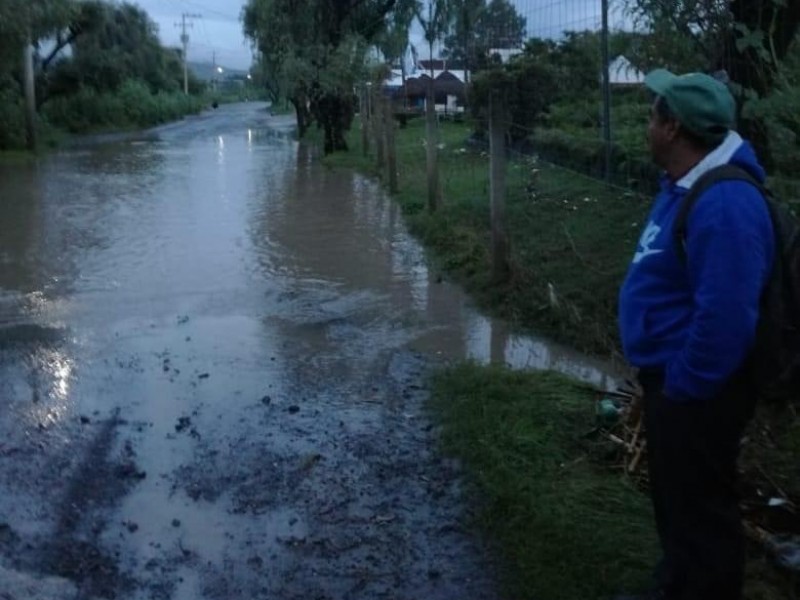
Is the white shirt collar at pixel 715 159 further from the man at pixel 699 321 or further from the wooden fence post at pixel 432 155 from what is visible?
the wooden fence post at pixel 432 155

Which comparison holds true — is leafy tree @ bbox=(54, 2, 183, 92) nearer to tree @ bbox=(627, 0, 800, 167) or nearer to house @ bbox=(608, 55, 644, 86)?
house @ bbox=(608, 55, 644, 86)

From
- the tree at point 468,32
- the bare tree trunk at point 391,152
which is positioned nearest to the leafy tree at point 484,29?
the tree at point 468,32

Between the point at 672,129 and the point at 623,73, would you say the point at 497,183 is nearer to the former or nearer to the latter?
the point at 623,73

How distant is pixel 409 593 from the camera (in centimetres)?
412

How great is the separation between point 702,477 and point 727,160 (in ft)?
2.83

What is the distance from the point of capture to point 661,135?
314cm

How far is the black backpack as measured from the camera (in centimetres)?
297

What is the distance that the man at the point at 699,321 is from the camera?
9.50 feet

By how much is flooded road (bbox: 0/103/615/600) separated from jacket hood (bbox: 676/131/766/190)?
5.79 feet

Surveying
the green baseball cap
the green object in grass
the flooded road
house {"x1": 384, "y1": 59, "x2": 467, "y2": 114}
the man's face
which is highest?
house {"x1": 384, "y1": 59, "x2": 467, "y2": 114}

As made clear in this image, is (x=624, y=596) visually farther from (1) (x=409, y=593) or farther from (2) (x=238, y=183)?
(2) (x=238, y=183)

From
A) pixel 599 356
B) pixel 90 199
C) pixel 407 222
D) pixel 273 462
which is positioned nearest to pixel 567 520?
pixel 273 462

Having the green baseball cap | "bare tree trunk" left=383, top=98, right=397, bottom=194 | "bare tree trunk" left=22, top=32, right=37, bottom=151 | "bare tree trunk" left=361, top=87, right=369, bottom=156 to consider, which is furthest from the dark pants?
"bare tree trunk" left=22, top=32, right=37, bottom=151

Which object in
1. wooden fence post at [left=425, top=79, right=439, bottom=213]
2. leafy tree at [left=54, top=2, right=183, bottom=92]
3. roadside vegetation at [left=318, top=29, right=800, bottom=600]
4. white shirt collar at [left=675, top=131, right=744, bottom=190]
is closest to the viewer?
white shirt collar at [left=675, top=131, right=744, bottom=190]
